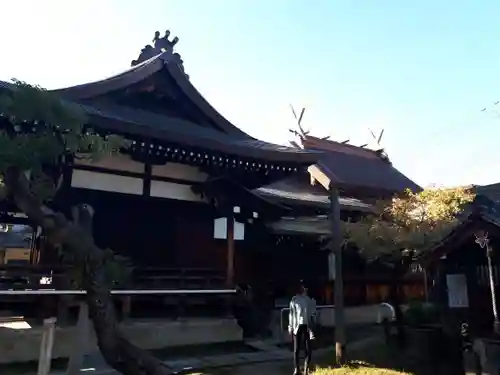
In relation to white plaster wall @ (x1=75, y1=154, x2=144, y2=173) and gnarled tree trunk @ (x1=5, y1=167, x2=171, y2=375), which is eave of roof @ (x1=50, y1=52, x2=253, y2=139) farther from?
gnarled tree trunk @ (x1=5, y1=167, x2=171, y2=375)

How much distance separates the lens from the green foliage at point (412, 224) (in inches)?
411

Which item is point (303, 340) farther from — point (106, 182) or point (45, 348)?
point (106, 182)

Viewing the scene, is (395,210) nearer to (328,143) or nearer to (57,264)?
(57,264)

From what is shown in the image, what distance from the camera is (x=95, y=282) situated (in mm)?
5098

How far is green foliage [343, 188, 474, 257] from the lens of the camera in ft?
34.2

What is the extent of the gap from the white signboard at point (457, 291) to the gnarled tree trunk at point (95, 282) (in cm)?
688

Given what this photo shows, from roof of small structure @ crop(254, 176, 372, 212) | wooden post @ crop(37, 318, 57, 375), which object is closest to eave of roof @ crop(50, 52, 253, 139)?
roof of small structure @ crop(254, 176, 372, 212)

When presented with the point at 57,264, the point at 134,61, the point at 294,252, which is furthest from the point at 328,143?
the point at 57,264

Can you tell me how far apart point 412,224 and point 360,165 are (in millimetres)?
13901

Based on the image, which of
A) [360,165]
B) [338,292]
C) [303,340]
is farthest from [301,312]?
[360,165]

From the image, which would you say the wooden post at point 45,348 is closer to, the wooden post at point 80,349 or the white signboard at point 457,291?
the wooden post at point 80,349

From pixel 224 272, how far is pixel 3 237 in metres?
23.4

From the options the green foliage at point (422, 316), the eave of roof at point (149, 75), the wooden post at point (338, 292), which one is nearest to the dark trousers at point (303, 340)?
the wooden post at point (338, 292)

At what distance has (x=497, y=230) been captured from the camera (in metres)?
8.11
